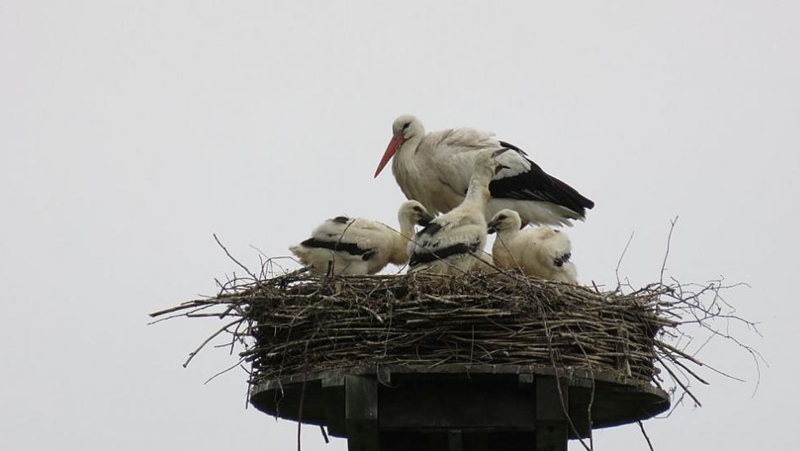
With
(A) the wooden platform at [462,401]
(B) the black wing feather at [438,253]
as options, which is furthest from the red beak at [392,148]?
(A) the wooden platform at [462,401]

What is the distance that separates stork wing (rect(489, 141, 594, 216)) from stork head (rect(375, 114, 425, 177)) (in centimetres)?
59

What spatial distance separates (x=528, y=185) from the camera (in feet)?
30.9

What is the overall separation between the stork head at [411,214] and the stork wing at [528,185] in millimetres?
1505

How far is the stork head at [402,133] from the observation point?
924 cm

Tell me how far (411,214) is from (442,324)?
1888 millimetres

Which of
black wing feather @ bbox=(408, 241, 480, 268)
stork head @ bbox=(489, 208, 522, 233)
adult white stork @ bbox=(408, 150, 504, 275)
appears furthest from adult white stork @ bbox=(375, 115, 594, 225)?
black wing feather @ bbox=(408, 241, 480, 268)

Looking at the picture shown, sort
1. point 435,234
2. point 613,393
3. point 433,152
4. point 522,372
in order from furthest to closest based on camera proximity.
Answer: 1. point 433,152
2. point 435,234
3. point 613,393
4. point 522,372

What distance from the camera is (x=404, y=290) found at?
6164mm

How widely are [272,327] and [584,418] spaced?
1508 mm

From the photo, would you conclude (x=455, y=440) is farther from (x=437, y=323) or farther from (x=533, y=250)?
(x=533, y=250)

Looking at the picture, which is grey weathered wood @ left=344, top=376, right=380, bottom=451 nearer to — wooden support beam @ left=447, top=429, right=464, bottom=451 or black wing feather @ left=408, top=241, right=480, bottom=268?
wooden support beam @ left=447, top=429, right=464, bottom=451

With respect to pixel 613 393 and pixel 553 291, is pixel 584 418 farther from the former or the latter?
pixel 553 291

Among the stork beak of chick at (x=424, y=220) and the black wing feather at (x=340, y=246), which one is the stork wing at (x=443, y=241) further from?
the stork beak of chick at (x=424, y=220)

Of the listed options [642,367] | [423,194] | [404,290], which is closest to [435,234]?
[404,290]
